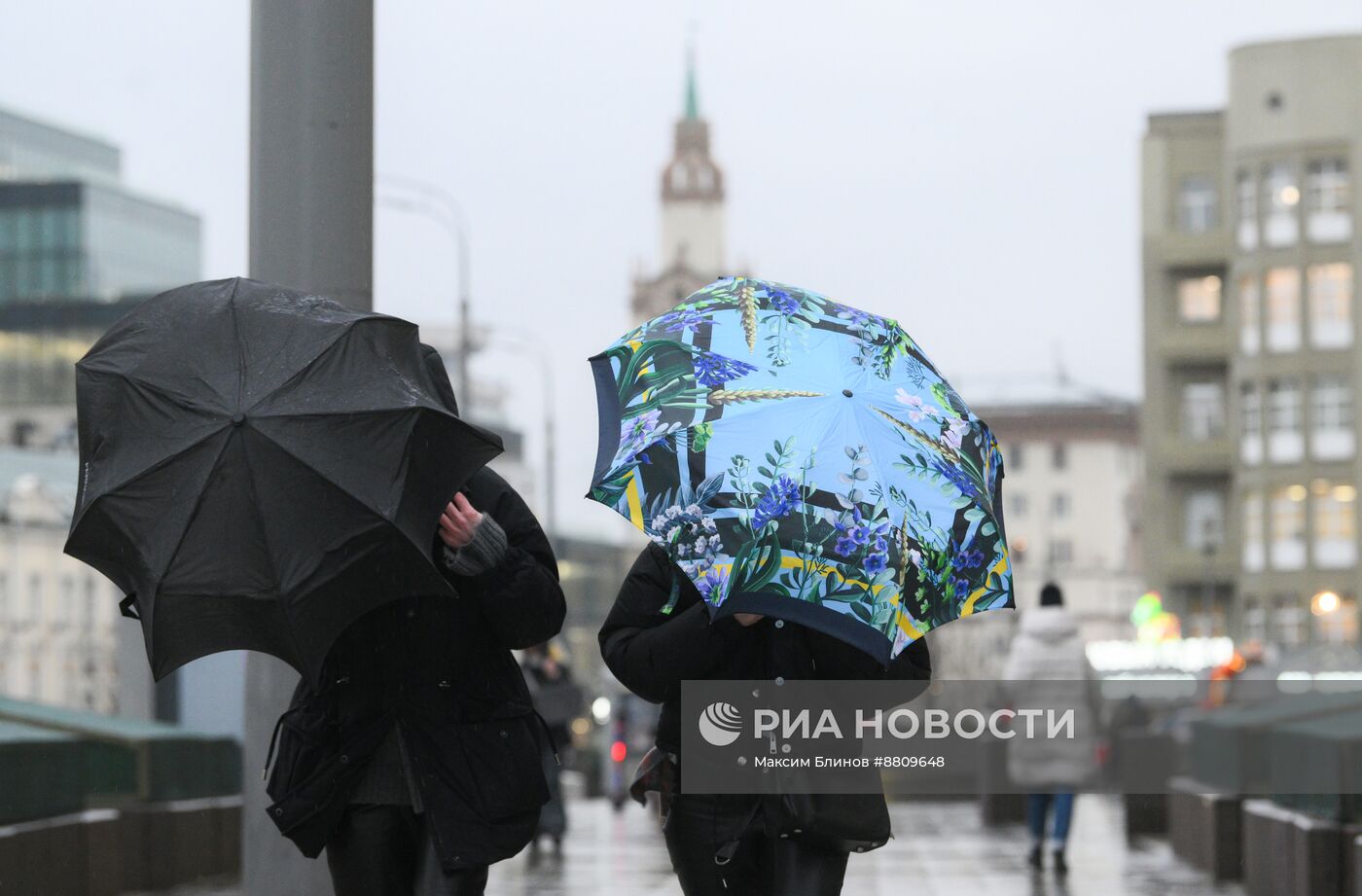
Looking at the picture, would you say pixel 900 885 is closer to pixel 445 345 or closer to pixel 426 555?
pixel 426 555

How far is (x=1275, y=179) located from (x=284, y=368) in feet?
249

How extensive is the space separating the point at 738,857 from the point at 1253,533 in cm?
7399

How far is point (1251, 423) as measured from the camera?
257 feet

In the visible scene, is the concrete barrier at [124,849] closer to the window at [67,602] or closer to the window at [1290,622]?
the window at [1290,622]

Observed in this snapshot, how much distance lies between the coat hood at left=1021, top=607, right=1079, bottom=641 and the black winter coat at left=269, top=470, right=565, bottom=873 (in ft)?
34.3

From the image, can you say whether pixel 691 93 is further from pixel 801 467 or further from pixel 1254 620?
pixel 801 467

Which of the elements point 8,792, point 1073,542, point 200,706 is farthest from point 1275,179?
point 1073,542

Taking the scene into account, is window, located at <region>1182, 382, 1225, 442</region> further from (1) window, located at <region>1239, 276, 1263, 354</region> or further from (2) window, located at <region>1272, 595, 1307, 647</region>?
(2) window, located at <region>1272, 595, 1307, 647</region>

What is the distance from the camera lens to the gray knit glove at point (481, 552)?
5.37 metres

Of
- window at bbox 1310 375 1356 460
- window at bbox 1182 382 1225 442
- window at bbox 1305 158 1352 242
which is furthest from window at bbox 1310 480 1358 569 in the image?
window at bbox 1305 158 1352 242

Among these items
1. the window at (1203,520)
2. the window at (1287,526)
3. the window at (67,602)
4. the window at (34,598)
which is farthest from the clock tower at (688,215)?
the window at (1287,526)

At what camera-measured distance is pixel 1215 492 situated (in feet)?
269

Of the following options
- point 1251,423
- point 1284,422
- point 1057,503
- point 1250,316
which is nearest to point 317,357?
point 1284,422

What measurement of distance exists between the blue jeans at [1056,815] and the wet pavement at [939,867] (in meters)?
0.23
